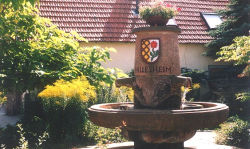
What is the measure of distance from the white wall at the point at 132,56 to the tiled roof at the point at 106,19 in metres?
0.33

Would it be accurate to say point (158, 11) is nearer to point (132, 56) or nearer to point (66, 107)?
point (66, 107)

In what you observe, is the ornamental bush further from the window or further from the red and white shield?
the window

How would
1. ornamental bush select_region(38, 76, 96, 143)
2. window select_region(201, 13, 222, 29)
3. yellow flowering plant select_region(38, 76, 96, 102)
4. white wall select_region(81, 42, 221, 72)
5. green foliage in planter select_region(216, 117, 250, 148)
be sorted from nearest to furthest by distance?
1. yellow flowering plant select_region(38, 76, 96, 102)
2. ornamental bush select_region(38, 76, 96, 143)
3. green foliage in planter select_region(216, 117, 250, 148)
4. white wall select_region(81, 42, 221, 72)
5. window select_region(201, 13, 222, 29)

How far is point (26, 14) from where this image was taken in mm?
9000

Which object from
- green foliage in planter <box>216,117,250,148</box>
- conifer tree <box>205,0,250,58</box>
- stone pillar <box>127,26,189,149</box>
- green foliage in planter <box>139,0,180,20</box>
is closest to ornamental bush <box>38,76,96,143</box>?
stone pillar <box>127,26,189,149</box>

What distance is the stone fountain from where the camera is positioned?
560cm

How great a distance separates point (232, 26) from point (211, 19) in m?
2.18

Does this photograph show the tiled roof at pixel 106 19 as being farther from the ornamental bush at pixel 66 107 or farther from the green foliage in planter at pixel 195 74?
the ornamental bush at pixel 66 107

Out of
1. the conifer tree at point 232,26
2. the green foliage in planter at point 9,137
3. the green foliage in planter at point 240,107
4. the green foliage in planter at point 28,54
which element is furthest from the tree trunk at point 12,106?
the conifer tree at point 232,26

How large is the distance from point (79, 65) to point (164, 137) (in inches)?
171

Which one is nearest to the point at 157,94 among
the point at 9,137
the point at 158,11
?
the point at 158,11

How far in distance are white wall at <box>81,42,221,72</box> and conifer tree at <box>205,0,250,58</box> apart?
2.94 feet

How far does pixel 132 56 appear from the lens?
679 inches

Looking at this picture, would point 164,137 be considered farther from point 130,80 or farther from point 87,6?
point 87,6
